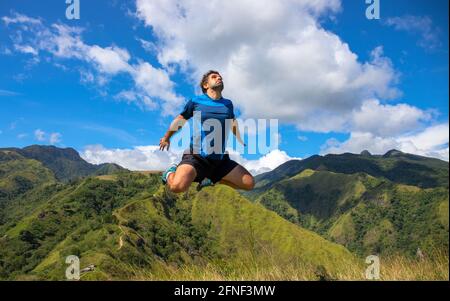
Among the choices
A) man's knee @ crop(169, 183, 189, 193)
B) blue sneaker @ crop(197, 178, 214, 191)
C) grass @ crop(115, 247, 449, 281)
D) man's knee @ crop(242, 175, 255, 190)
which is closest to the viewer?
grass @ crop(115, 247, 449, 281)

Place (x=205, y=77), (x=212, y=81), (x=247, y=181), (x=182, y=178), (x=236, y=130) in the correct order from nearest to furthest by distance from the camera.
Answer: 1. (x=182, y=178)
2. (x=247, y=181)
3. (x=212, y=81)
4. (x=205, y=77)
5. (x=236, y=130)

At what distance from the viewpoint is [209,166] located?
318 inches

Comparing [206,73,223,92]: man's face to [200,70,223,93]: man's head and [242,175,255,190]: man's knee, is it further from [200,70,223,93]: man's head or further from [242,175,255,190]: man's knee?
[242,175,255,190]: man's knee

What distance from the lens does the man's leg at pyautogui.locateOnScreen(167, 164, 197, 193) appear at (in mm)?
7355

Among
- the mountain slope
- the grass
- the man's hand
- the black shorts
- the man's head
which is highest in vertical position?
the man's head

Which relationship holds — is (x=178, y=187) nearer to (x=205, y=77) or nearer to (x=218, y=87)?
(x=218, y=87)

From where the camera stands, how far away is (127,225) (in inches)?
5945

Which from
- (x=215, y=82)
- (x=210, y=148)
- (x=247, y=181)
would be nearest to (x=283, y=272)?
(x=247, y=181)

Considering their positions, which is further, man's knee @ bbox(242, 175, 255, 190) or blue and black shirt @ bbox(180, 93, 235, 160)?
man's knee @ bbox(242, 175, 255, 190)

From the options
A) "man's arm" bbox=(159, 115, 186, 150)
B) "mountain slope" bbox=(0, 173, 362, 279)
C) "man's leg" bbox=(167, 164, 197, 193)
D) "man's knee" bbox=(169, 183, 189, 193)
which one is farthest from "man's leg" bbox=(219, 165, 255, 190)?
"mountain slope" bbox=(0, 173, 362, 279)

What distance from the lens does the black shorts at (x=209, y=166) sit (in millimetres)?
7934

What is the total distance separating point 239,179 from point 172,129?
1.67 metres
